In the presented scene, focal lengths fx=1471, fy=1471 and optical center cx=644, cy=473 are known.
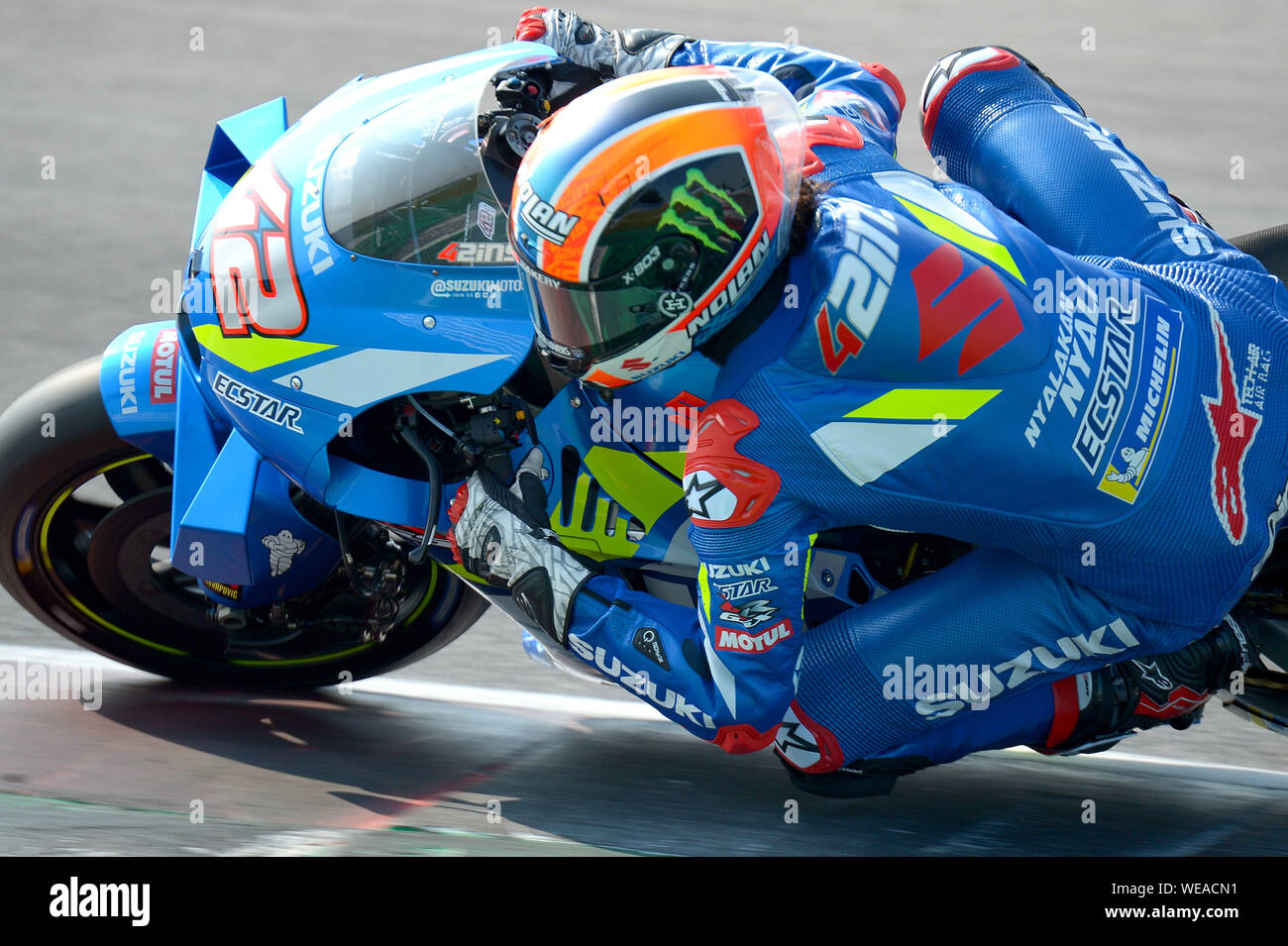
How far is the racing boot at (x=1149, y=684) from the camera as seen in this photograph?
312 centimetres

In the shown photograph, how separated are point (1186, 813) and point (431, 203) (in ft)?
7.49

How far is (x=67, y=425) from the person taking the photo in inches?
135

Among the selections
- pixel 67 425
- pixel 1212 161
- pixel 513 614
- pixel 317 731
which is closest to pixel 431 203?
pixel 513 614

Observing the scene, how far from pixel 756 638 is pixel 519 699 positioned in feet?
4.92

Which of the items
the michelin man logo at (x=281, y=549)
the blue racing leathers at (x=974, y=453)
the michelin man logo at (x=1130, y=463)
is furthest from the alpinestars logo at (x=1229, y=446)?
the michelin man logo at (x=281, y=549)

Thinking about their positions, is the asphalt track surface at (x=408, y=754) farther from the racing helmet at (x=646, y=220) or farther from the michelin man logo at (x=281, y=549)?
the racing helmet at (x=646, y=220)

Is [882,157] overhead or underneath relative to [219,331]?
overhead

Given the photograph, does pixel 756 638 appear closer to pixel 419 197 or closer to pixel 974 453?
pixel 974 453

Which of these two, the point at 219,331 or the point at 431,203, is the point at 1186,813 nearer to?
the point at 431,203

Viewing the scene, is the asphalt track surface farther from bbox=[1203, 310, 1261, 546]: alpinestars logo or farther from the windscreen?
the windscreen

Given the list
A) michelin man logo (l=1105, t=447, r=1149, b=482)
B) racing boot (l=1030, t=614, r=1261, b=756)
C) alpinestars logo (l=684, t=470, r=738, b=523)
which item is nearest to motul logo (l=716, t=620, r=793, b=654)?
alpinestars logo (l=684, t=470, r=738, b=523)

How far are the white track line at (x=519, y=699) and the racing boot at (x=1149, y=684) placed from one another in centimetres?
72

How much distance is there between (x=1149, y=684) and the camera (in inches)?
124

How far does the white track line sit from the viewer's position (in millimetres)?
3885
